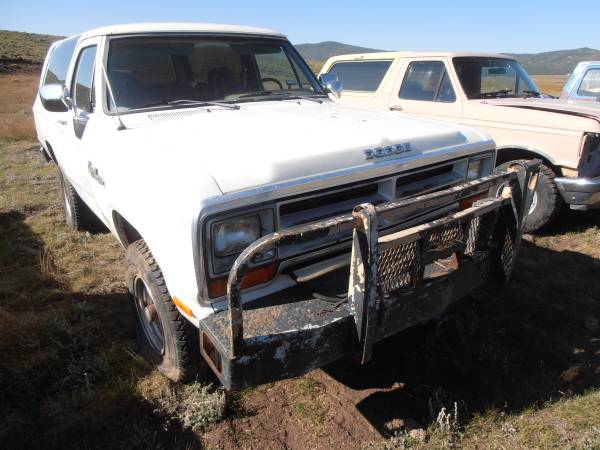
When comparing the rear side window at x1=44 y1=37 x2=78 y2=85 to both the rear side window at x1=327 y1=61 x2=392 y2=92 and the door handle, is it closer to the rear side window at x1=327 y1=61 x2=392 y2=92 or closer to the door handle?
the door handle

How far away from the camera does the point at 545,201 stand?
186 inches

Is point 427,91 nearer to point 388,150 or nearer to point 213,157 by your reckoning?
point 388,150

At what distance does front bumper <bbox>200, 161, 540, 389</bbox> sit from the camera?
1.69 meters

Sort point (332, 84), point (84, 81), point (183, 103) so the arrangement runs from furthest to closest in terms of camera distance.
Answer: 1. point (332, 84)
2. point (84, 81)
3. point (183, 103)

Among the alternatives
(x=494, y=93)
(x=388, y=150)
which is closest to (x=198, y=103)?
(x=388, y=150)

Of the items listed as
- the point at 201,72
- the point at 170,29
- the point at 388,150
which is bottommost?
the point at 388,150

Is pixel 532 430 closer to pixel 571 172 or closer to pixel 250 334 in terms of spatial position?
pixel 250 334

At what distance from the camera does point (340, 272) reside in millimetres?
2158

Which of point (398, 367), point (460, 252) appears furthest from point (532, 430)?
point (460, 252)

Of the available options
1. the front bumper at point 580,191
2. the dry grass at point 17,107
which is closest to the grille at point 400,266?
the front bumper at point 580,191

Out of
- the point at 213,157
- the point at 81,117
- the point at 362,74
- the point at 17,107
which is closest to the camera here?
the point at 213,157

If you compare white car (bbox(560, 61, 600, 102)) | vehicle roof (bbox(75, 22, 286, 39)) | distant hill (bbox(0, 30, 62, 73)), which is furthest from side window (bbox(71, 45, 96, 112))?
distant hill (bbox(0, 30, 62, 73))

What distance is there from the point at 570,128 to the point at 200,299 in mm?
4232

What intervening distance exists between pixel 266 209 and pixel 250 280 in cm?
32
